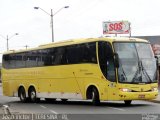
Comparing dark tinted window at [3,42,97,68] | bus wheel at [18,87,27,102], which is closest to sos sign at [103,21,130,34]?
dark tinted window at [3,42,97,68]

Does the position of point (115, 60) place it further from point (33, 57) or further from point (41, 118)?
point (33, 57)

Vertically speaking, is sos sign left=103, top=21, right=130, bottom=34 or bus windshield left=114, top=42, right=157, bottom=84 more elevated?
sos sign left=103, top=21, right=130, bottom=34

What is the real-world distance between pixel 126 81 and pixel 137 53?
155 centimetres

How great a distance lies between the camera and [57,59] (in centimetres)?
3052

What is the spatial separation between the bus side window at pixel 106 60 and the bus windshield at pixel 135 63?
1.14 feet

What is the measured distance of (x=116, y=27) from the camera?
7962cm

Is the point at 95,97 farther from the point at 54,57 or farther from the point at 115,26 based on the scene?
the point at 115,26

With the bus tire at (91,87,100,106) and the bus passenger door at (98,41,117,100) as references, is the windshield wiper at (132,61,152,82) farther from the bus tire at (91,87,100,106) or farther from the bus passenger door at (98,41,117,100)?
the bus tire at (91,87,100,106)

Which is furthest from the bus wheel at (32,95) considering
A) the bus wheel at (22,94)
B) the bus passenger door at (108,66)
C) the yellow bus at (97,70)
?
the bus passenger door at (108,66)

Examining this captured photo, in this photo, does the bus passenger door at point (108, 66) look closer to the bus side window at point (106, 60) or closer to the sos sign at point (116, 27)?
the bus side window at point (106, 60)

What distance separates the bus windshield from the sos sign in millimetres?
52247

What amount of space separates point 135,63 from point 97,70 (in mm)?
1882

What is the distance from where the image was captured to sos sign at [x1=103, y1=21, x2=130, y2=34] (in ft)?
260

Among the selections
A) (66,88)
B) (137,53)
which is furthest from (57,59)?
(137,53)
